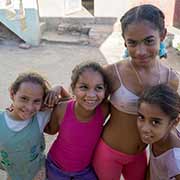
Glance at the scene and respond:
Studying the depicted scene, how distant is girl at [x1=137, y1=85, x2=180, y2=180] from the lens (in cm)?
137

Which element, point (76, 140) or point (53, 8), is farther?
point (53, 8)

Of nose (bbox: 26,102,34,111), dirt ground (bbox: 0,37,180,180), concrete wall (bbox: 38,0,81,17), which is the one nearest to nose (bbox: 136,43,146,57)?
nose (bbox: 26,102,34,111)

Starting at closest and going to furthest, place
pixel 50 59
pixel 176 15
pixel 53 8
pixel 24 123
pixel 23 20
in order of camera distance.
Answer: pixel 24 123, pixel 50 59, pixel 176 15, pixel 23 20, pixel 53 8

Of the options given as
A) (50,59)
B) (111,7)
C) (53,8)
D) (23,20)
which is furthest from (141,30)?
(53,8)

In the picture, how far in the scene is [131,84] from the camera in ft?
5.01

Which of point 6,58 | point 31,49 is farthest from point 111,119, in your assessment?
point 31,49

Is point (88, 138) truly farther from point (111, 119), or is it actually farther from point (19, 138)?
point (19, 138)

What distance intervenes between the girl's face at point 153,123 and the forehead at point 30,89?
513 mm

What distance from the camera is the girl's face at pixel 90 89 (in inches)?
59.1

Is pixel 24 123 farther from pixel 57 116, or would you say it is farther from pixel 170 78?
pixel 170 78

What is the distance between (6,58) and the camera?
5809mm

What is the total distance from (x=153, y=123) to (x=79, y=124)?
0.39 meters

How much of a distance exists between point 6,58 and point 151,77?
4690 mm

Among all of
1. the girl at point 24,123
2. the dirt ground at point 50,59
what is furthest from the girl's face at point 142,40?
the dirt ground at point 50,59
